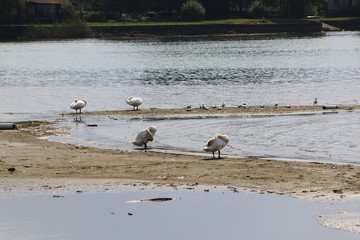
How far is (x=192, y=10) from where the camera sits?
5320 inches

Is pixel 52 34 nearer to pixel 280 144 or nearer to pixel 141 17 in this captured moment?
pixel 141 17

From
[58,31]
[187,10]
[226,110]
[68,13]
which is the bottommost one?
[58,31]

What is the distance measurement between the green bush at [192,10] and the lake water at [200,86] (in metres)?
15.0

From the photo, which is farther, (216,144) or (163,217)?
(216,144)

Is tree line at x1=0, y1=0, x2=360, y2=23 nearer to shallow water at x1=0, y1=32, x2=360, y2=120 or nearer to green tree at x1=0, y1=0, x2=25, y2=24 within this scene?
green tree at x1=0, y1=0, x2=25, y2=24

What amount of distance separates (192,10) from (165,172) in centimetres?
11720

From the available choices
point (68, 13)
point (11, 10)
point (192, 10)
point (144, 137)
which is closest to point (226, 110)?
point (144, 137)

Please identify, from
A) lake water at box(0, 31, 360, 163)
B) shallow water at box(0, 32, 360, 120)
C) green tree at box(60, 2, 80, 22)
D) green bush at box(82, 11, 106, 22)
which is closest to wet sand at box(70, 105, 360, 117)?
lake water at box(0, 31, 360, 163)

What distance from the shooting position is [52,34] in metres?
133

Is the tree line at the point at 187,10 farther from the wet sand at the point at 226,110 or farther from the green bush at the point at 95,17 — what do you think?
the wet sand at the point at 226,110

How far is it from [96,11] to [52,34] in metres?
19.4

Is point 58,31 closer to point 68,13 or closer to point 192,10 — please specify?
point 68,13

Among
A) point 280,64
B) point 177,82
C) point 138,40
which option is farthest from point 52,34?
point 177,82

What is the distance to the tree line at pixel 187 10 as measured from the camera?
135 m
